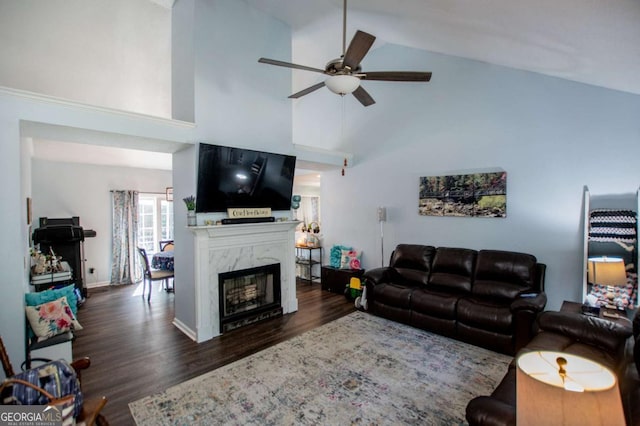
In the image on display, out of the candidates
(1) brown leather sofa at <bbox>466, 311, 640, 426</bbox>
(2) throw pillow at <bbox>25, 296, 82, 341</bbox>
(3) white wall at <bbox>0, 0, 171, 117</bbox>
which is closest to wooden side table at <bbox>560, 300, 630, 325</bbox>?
(1) brown leather sofa at <bbox>466, 311, 640, 426</bbox>

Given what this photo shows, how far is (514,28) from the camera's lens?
2430mm

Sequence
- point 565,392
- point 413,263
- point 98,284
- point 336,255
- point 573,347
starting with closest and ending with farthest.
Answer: point 565,392 → point 573,347 → point 413,263 → point 336,255 → point 98,284

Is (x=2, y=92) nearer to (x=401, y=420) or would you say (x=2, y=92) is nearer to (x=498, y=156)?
(x=401, y=420)

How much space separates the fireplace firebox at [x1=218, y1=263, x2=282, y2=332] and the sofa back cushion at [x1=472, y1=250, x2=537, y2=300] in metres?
2.82

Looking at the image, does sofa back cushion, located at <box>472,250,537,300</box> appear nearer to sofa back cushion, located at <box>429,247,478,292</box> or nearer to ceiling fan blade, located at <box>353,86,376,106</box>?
sofa back cushion, located at <box>429,247,478,292</box>

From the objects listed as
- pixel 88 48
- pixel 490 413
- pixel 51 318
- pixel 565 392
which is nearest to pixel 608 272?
pixel 490 413

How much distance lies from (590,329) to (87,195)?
812 cm

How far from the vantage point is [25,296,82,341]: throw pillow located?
2715mm

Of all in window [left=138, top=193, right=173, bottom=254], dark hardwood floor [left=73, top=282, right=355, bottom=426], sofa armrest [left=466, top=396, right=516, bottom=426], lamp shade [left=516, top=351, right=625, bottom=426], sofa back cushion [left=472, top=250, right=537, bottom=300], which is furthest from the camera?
window [left=138, top=193, right=173, bottom=254]

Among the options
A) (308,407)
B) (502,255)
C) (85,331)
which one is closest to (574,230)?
(502,255)

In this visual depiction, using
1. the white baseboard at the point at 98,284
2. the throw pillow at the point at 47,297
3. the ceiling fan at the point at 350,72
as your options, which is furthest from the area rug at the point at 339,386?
the white baseboard at the point at 98,284

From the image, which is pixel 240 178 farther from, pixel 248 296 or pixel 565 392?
pixel 565 392

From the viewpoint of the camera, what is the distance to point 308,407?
2.46m

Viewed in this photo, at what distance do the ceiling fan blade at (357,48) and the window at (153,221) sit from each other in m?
6.36
